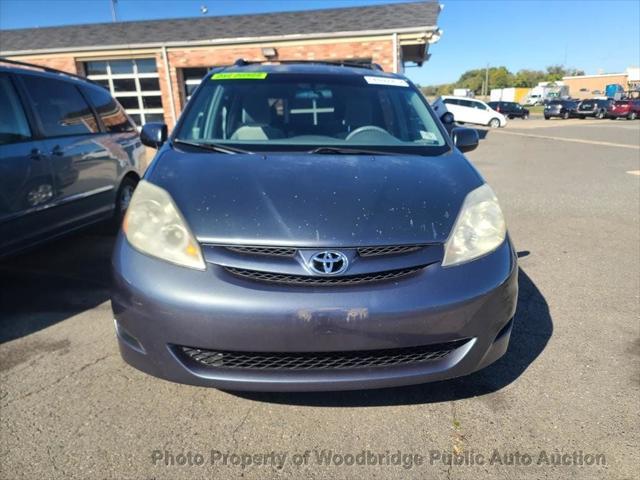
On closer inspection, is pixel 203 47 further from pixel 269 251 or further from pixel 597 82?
pixel 597 82

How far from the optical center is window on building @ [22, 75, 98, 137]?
158 inches

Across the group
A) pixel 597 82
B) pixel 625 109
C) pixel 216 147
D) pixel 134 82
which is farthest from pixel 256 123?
pixel 597 82

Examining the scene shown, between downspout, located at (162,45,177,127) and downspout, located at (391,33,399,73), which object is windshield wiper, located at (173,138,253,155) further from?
downspout, located at (162,45,177,127)

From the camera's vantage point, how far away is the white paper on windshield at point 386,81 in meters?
3.39

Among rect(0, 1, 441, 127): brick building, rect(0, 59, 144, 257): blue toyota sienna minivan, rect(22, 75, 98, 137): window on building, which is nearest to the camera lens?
rect(0, 59, 144, 257): blue toyota sienna minivan

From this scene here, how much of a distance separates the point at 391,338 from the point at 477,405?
767 millimetres

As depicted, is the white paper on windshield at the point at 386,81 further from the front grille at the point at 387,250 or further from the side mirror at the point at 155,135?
the front grille at the point at 387,250

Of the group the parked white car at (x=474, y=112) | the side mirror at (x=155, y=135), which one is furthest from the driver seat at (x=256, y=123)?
the parked white car at (x=474, y=112)

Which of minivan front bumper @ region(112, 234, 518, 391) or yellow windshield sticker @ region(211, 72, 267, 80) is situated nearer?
minivan front bumper @ region(112, 234, 518, 391)

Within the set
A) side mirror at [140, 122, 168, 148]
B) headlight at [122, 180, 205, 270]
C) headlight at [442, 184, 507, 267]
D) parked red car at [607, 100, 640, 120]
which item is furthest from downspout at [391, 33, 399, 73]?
parked red car at [607, 100, 640, 120]

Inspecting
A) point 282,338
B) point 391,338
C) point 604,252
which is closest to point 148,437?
point 282,338

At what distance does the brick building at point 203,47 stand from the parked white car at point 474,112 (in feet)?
38.9

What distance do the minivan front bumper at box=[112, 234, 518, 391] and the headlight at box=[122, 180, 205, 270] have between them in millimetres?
49

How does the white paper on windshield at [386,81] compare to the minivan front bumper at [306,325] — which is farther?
the white paper on windshield at [386,81]
